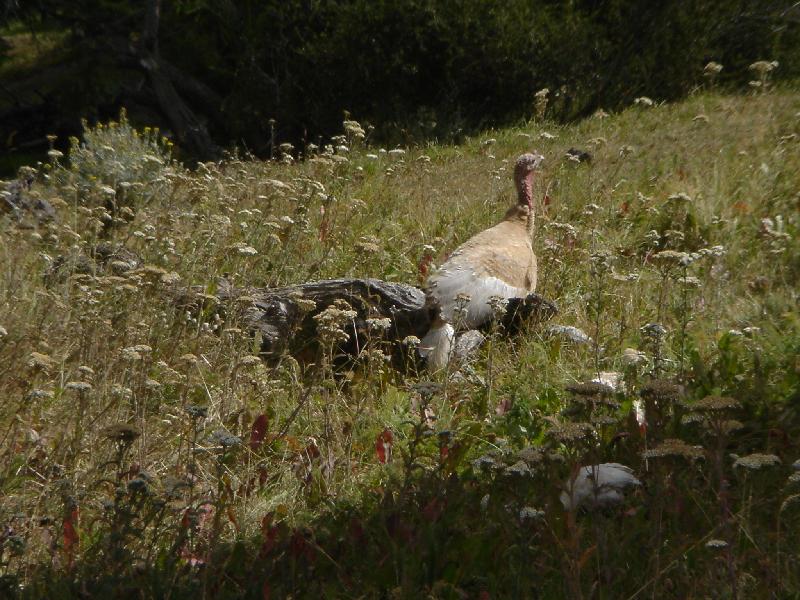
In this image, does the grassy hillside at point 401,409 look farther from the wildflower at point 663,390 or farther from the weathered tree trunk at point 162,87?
the weathered tree trunk at point 162,87

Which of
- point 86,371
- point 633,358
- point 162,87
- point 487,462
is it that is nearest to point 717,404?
point 487,462

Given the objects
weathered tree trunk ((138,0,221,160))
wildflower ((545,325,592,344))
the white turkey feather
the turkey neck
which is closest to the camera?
wildflower ((545,325,592,344))

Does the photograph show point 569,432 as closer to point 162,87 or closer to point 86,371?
point 86,371

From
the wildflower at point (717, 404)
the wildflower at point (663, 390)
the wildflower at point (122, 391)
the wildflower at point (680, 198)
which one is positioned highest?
the wildflower at point (680, 198)

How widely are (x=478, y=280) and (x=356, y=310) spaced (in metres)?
0.72

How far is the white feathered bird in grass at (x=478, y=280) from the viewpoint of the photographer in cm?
595

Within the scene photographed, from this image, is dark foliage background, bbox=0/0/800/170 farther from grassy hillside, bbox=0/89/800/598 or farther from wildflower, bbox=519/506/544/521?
wildflower, bbox=519/506/544/521

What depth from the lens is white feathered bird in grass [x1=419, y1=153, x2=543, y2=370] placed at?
5949mm

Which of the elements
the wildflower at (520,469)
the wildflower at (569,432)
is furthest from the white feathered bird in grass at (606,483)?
the wildflower at (569,432)

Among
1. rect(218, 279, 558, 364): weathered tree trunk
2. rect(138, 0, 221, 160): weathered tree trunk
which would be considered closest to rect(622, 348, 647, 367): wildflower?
rect(218, 279, 558, 364): weathered tree trunk

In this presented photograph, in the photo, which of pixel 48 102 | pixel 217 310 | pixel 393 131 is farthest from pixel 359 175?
pixel 48 102

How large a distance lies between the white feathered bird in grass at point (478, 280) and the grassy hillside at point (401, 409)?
8.7 inches

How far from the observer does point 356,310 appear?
6.00 meters

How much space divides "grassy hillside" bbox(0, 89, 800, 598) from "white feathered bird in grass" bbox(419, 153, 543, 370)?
0.72ft
